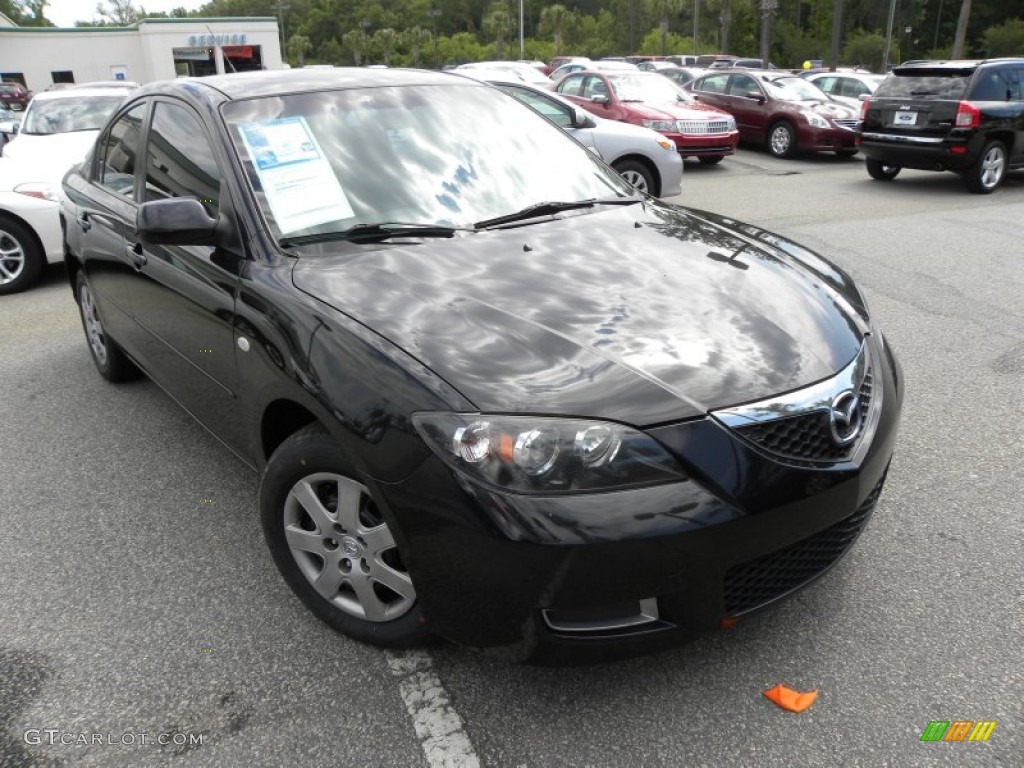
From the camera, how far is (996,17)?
5066cm

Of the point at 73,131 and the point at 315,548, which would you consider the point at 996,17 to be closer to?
the point at 73,131

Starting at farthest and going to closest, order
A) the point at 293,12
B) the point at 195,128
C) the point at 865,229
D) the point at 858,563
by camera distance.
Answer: the point at 293,12 → the point at 865,229 → the point at 195,128 → the point at 858,563

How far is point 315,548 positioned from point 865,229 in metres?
7.80

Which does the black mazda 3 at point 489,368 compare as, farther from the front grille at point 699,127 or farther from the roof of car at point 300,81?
the front grille at point 699,127

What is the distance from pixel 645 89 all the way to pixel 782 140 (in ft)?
9.67

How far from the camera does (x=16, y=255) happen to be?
6.86m

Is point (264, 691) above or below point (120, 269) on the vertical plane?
below

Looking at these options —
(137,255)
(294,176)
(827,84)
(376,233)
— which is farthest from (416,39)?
(376,233)

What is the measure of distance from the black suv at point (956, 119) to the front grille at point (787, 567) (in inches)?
391

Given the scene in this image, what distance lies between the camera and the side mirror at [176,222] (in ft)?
9.06

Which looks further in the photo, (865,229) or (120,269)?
(865,229)

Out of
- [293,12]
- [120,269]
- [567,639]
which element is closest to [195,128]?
[120,269]

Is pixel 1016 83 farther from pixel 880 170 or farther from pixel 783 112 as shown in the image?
pixel 783 112

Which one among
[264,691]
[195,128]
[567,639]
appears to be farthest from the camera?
[195,128]
